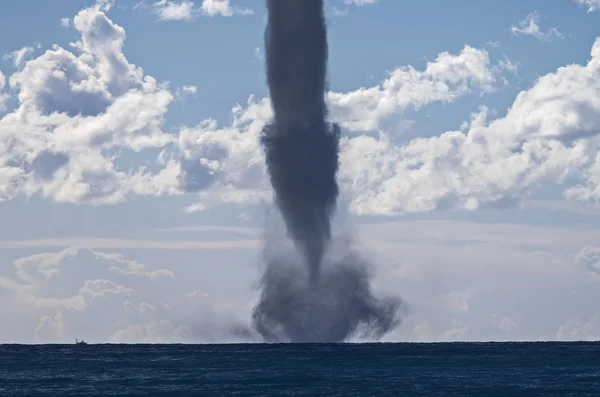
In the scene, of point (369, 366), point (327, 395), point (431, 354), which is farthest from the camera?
point (431, 354)

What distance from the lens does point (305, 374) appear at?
134 metres

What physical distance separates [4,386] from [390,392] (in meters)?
47.3

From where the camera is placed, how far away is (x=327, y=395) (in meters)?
111

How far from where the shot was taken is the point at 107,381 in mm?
131625

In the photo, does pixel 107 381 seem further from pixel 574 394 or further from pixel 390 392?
pixel 574 394

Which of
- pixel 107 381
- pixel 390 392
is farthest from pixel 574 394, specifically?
pixel 107 381

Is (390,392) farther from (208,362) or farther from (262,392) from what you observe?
(208,362)

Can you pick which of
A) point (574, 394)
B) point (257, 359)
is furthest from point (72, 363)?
point (574, 394)

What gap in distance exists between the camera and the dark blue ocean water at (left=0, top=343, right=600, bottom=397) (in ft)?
384

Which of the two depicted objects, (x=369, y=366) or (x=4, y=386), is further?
(x=369, y=366)

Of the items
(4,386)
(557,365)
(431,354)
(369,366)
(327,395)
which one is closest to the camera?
(327,395)

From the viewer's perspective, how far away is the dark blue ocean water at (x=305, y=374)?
117 meters

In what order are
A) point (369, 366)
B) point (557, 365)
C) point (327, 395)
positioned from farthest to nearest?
1. point (557, 365)
2. point (369, 366)
3. point (327, 395)

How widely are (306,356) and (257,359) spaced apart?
7928 millimetres
